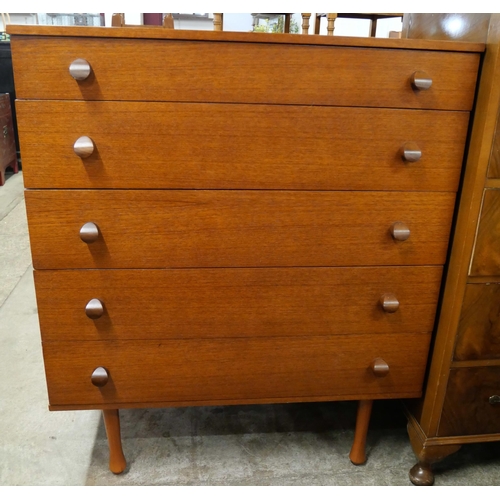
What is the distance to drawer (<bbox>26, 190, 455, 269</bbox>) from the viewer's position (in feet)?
3.13

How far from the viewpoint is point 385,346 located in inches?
44.4

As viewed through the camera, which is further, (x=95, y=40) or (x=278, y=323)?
(x=278, y=323)

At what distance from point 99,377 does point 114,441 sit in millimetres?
228

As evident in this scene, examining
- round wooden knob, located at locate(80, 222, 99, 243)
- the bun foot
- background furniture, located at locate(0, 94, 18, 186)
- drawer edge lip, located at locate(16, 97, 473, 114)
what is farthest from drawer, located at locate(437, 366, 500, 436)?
background furniture, located at locate(0, 94, 18, 186)

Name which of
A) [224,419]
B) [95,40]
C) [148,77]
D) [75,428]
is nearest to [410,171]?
[148,77]

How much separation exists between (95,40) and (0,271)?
5.83 ft

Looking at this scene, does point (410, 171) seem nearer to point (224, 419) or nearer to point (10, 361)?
point (224, 419)

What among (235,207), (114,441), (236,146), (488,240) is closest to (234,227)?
(235,207)

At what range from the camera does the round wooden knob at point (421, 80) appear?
0.91m

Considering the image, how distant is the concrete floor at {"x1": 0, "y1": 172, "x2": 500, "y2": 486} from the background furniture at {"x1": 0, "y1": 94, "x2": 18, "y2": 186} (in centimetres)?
251

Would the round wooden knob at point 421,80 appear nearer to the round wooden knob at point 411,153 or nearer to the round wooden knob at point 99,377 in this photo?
the round wooden knob at point 411,153

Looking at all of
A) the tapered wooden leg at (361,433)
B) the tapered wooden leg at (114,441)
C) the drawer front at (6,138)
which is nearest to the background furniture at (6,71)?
the drawer front at (6,138)

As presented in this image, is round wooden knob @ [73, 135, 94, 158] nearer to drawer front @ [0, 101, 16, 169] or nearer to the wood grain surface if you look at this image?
the wood grain surface

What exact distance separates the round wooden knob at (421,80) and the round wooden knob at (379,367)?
1.94ft
